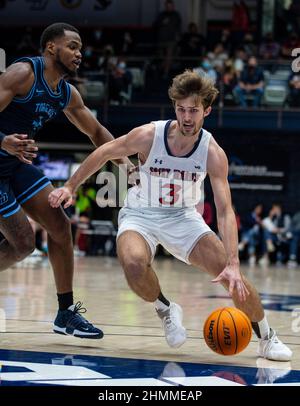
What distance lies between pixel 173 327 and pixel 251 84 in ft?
49.2

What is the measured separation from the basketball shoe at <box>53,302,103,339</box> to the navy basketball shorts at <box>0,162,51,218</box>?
942 mm

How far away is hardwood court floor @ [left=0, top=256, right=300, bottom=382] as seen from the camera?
681 cm

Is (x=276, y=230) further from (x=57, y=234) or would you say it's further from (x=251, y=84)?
(x=57, y=234)

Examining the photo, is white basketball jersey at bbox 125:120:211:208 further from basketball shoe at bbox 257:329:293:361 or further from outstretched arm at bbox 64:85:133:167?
basketball shoe at bbox 257:329:293:361

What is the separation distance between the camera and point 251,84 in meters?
21.2

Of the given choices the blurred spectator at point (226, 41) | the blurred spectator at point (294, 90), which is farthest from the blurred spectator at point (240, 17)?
the blurred spectator at point (294, 90)

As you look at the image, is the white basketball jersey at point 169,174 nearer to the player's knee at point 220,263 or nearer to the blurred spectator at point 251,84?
the player's knee at point 220,263

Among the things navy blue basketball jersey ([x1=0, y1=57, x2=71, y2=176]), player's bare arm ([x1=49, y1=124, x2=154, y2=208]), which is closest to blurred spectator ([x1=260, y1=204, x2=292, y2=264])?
navy blue basketball jersey ([x1=0, y1=57, x2=71, y2=176])

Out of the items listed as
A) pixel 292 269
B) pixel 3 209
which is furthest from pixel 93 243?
pixel 3 209

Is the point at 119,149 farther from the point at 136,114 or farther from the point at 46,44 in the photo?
the point at 136,114

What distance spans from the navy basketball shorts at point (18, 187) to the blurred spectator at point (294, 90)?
14416 millimetres

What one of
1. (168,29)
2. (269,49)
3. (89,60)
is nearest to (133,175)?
(269,49)

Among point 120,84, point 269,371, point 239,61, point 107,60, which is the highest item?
point 107,60

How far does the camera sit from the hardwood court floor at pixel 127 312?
6809 millimetres
